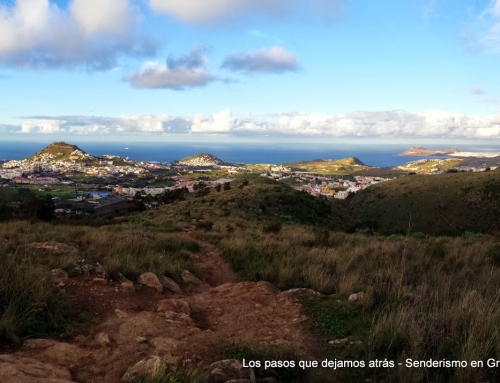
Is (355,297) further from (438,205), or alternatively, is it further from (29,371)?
(438,205)

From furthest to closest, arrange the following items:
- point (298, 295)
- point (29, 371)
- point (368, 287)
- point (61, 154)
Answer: point (61, 154) → point (298, 295) → point (368, 287) → point (29, 371)

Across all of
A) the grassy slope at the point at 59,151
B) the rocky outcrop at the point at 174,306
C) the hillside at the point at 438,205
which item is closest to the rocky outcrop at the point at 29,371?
the rocky outcrop at the point at 174,306

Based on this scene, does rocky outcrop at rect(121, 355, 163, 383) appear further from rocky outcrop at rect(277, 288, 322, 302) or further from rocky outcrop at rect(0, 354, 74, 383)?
rocky outcrop at rect(277, 288, 322, 302)

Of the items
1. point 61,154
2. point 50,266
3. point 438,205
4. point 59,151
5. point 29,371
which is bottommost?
point 438,205

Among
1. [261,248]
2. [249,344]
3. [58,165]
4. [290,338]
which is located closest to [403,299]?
[290,338]

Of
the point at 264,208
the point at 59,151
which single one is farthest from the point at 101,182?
the point at 264,208

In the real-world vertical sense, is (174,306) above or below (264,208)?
above

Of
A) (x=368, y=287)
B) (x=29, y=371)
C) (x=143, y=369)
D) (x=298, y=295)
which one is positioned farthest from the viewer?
(x=298, y=295)

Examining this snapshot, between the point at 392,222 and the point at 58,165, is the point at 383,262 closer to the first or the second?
the point at 392,222
